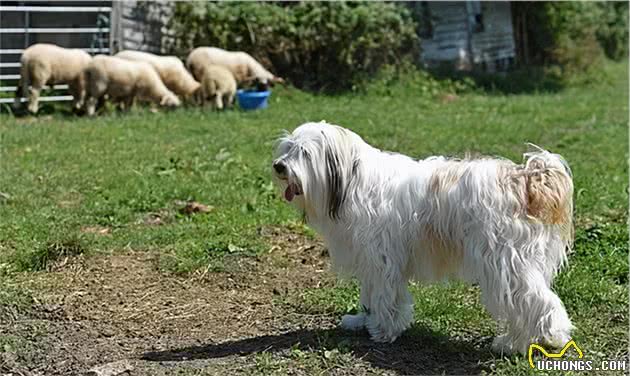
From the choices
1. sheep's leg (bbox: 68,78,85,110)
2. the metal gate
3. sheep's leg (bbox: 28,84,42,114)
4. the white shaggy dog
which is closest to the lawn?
the white shaggy dog

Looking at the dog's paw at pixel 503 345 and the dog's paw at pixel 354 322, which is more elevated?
the dog's paw at pixel 354 322

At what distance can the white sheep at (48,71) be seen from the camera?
42.2 feet

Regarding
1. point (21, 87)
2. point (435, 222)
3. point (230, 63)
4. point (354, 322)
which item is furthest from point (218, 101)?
point (435, 222)

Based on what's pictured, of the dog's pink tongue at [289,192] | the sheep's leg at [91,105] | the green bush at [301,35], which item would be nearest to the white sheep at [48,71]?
the sheep's leg at [91,105]

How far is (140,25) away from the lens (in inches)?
594

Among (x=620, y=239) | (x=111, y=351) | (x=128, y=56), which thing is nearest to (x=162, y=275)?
(x=111, y=351)

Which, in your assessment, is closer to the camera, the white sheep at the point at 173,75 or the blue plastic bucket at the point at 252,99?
the blue plastic bucket at the point at 252,99

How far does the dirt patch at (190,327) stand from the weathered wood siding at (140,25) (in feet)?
30.3

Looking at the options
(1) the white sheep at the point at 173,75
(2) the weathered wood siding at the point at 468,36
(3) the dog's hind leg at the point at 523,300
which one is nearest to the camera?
(3) the dog's hind leg at the point at 523,300

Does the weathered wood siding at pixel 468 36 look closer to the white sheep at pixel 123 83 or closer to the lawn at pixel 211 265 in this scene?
the white sheep at pixel 123 83

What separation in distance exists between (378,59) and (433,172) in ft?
40.6

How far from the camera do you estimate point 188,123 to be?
38.3ft

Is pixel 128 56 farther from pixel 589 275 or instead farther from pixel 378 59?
pixel 589 275

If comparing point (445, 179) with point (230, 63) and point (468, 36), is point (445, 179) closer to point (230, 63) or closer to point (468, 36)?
point (230, 63)
